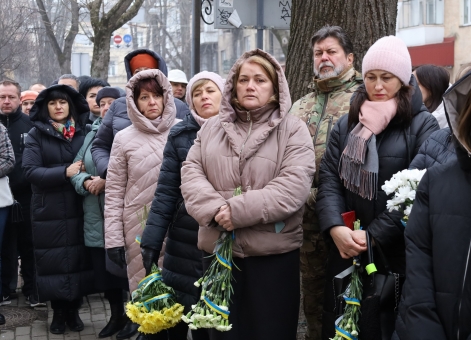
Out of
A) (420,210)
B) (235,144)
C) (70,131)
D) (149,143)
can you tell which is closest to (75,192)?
(70,131)

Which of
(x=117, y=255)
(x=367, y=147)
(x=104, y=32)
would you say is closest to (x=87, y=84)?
(x=117, y=255)

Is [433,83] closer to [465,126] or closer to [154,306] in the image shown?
[154,306]

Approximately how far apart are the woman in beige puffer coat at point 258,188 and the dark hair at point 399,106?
28 centimetres

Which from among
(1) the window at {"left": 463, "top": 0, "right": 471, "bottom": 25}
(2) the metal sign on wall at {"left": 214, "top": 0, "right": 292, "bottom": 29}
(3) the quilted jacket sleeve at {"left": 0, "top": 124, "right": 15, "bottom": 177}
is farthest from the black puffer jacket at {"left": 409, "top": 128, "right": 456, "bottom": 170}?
(1) the window at {"left": 463, "top": 0, "right": 471, "bottom": 25}

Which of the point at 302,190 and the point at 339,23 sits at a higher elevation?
the point at 339,23

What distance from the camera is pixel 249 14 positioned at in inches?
384

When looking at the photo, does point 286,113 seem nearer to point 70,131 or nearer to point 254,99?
point 254,99

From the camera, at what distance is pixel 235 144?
4.30m

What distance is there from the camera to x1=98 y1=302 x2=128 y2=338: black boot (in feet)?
22.1

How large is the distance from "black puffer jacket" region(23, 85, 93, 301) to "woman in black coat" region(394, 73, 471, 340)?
162 inches

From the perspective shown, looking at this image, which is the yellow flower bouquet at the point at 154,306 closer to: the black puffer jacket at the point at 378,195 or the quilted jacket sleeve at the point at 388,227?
the black puffer jacket at the point at 378,195

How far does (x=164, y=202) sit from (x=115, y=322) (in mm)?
2155

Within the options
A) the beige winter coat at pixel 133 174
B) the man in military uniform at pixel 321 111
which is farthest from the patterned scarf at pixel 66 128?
the man in military uniform at pixel 321 111

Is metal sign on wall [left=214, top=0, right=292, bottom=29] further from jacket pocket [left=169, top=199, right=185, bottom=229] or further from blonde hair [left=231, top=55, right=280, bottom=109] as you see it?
blonde hair [left=231, top=55, right=280, bottom=109]
